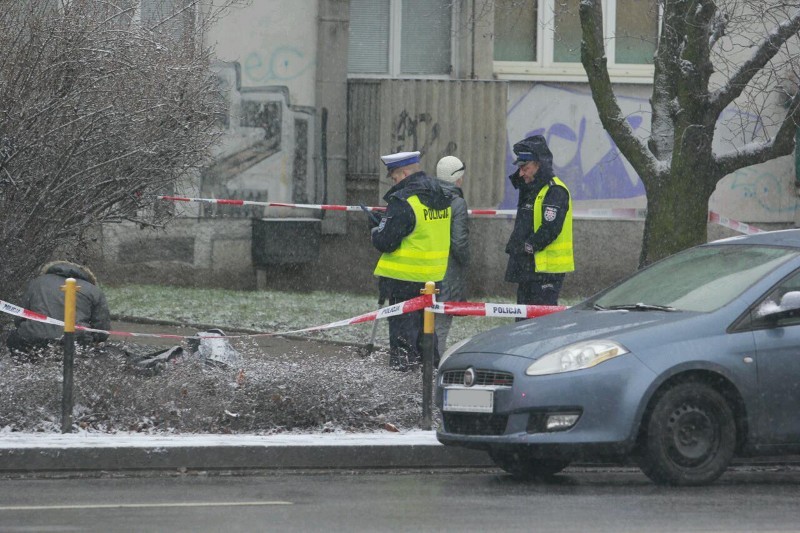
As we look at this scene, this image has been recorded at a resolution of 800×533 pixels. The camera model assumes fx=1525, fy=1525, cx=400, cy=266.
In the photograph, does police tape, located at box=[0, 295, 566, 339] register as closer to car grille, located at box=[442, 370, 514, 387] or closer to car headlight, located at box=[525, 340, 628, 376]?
car grille, located at box=[442, 370, 514, 387]

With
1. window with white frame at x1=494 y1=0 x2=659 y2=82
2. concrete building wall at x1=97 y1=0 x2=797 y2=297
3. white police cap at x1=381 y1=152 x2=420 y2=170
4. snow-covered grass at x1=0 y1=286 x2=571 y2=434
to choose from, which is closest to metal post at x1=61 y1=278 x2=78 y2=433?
snow-covered grass at x1=0 y1=286 x2=571 y2=434

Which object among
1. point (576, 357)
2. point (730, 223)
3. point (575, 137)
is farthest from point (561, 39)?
point (576, 357)

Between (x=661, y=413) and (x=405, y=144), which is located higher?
(x=405, y=144)

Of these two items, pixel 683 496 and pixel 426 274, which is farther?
pixel 426 274

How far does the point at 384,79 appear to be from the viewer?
691 inches

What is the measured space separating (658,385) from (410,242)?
11.7 feet

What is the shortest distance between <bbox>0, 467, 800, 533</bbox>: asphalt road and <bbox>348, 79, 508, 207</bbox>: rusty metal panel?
29.9ft

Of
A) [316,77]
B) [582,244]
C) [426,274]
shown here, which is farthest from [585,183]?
[426,274]

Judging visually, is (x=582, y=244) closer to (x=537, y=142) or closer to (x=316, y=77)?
(x=316, y=77)

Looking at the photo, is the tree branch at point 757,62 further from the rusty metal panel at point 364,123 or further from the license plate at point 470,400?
the rusty metal panel at point 364,123

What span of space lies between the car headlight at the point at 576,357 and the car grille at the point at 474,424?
0.34 meters

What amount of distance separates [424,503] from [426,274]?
376 centimetres

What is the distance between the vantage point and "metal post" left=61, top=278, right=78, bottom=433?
9.03 meters

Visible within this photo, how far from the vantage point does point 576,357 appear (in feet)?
25.7
